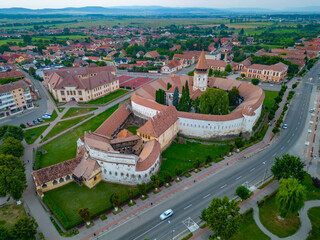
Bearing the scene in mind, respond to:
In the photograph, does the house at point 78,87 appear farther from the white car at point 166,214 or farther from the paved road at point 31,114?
the white car at point 166,214

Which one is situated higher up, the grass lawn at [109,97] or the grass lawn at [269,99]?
the grass lawn at [269,99]

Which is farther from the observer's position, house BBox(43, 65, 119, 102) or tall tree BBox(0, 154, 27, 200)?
house BBox(43, 65, 119, 102)

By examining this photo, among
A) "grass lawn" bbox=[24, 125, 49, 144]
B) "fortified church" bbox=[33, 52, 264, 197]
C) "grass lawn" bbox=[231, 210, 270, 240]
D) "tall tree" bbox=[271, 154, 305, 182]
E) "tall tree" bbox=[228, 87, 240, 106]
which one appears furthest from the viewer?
"tall tree" bbox=[228, 87, 240, 106]

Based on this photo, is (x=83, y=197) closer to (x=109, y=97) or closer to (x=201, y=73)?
(x=201, y=73)

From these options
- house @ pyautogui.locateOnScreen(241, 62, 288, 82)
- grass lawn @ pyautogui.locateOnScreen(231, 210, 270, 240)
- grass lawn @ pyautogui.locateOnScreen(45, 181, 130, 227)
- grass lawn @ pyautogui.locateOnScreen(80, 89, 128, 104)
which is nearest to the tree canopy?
grass lawn @ pyautogui.locateOnScreen(231, 210, 270, 240)

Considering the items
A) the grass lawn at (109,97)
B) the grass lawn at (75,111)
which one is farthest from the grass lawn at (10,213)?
the grass lawn at (109,97)

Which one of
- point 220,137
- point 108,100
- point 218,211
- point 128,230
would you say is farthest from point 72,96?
point 218,211

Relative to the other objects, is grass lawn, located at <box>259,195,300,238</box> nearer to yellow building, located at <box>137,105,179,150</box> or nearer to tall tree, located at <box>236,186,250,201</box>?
tall tree, located at <box>236,186,250,201</box>

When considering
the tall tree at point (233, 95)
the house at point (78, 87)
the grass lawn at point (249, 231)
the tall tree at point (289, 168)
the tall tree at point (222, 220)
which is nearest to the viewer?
the tall tree at point (222, 220)
